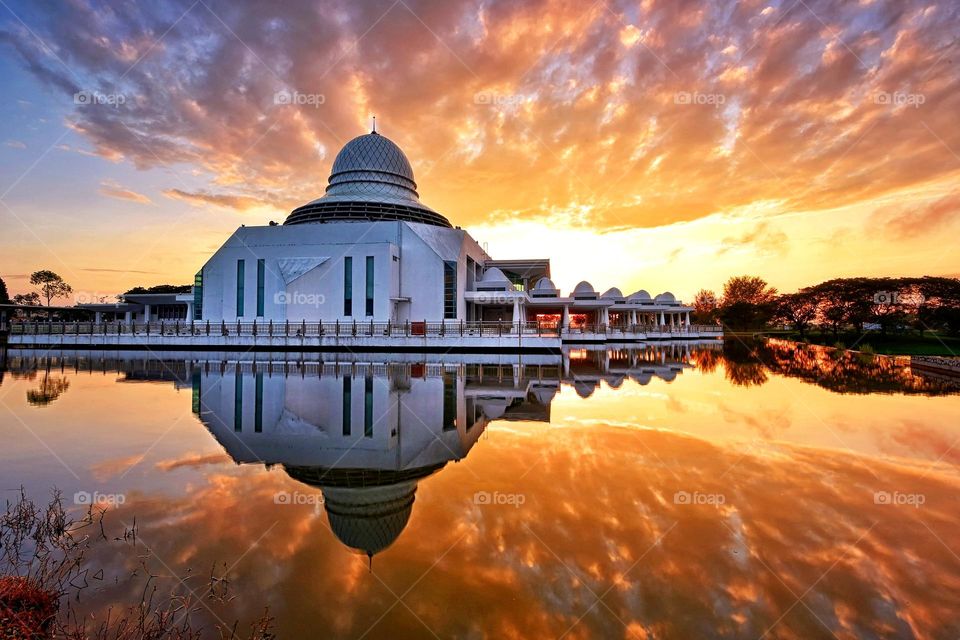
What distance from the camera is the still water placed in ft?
10.6

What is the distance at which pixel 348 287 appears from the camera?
124 ft

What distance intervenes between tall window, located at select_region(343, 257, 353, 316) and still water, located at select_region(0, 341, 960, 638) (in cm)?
2641

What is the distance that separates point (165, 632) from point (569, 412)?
8318mm

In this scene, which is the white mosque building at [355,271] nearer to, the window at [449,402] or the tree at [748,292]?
the window at [449,402]

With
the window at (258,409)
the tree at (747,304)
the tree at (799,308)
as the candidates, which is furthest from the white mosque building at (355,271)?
the tree at (747,304)

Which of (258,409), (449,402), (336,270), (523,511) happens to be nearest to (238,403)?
(258,409)

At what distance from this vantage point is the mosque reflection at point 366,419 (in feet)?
17.5

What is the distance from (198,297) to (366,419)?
40713 mm

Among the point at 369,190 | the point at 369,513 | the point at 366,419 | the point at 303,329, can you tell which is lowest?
the point at 369,513

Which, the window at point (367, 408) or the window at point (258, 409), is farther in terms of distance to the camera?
the window at point (258, 409)

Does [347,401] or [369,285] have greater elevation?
[369,285]

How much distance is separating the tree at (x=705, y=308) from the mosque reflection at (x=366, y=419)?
78.6 meters

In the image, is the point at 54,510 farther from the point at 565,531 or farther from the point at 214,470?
the point at 565,531

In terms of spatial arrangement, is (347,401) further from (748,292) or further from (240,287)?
(748,292)
